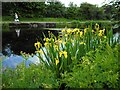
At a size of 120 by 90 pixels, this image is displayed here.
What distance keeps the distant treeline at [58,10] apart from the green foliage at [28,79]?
1.13 meters

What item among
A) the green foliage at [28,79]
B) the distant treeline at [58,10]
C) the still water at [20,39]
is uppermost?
the distant treeline at [58,10]

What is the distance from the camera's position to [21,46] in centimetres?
406

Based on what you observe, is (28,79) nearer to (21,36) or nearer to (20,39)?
(20,39)

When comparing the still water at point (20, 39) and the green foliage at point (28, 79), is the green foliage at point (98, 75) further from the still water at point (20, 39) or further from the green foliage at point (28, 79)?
the still water at point (20, 39)

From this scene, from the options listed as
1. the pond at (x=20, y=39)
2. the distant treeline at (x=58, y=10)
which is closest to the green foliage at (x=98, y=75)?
the distant treeline at (x=58, y=10)

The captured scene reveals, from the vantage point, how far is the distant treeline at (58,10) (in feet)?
8.83

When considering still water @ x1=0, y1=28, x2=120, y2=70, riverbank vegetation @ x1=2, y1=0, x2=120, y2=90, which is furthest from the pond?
riverbank vegetation @ x1=2, y1=0, x2=120, y2=90

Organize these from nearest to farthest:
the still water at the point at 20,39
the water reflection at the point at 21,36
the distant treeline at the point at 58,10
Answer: the distant treeline at the point at 58,10
the still water at the point at 20,39
the water reflection at the point at 21,36

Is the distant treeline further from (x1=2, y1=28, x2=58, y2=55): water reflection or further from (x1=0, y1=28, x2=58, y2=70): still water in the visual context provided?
(x1=2, y1=28, x2=58, y2=55): water reflection

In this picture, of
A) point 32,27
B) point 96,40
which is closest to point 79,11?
point 96,40

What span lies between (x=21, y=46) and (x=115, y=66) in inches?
106

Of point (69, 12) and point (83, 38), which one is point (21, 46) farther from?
point (83, 38)

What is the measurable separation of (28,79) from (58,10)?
1.63m

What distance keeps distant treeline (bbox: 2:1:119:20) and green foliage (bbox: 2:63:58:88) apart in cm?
113
